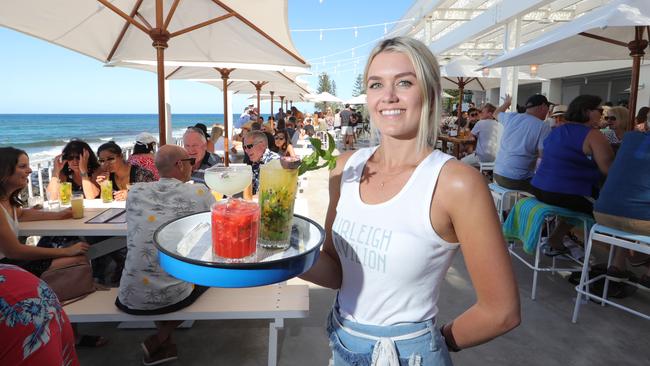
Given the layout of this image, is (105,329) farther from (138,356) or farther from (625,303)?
(625,303)

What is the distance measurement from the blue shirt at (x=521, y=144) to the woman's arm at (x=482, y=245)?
392 cm

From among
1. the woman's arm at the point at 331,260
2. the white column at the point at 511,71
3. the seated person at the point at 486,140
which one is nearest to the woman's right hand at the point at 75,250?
the woman's arm at the point at 331,260

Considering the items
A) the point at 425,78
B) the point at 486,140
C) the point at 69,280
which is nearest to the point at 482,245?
the point at 425,78

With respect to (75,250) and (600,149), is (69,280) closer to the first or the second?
(75,250)

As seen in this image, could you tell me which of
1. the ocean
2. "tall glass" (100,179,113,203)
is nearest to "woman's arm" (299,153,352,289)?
"tall glass" (100,179,113,203)

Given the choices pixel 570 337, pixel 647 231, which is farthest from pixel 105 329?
pixel 647 231

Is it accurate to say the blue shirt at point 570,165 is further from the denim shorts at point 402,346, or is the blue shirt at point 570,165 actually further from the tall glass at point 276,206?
the tall glass at point 276,206

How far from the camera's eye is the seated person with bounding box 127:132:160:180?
13.1 ft

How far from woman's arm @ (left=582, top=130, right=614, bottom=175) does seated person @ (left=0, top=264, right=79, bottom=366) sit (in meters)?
3.90

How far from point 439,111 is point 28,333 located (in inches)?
48.7

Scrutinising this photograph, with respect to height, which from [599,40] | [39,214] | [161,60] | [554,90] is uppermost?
[554,90]

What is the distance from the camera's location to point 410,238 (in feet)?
3.39

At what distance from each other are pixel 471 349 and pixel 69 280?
100 inches

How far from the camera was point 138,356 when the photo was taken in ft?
8.42
